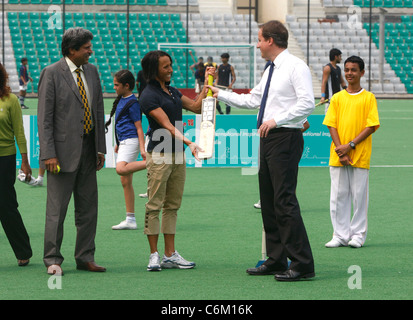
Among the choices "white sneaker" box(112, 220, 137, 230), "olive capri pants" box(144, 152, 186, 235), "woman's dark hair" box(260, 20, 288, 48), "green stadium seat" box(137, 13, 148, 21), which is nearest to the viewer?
"woman's dark hair" box(260, 20, 288, 48)

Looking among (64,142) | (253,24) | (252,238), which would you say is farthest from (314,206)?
(253,24)

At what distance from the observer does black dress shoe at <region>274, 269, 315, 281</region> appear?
6547mm

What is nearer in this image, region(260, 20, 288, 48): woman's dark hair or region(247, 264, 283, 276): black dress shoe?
region(260, 20, 288, 48): woman's dark hair

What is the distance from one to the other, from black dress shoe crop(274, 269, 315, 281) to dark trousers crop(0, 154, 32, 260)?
85.5 inches

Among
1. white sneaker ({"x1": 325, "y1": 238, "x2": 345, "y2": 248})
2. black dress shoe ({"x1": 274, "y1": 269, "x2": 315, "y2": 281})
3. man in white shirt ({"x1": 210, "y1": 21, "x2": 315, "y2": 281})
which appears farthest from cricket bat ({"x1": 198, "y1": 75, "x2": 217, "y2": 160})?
white sneaker ({"x1": 325, "y1": 238, "x2": 345, "y2": 248})

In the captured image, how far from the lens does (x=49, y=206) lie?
22.8ft

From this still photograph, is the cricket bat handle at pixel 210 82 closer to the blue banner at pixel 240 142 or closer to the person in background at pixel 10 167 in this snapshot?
the person in background at pixel 10 167

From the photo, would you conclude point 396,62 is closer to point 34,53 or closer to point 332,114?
point 34,53

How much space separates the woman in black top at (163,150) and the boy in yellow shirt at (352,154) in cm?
177

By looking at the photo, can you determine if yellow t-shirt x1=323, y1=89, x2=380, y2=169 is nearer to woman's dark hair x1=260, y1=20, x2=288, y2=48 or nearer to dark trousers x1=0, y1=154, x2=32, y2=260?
woman's dark hair x1=260, y1=20, x2=288, y2=48

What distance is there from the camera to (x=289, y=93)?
6566mm

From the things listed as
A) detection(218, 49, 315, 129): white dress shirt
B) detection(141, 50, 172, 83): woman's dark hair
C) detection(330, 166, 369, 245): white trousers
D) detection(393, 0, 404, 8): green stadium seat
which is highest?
detection(393, 0, 404, 8): green stadium seat

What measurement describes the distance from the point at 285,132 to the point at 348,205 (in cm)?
Result: 203

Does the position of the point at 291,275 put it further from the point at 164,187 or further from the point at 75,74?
the point at 75,74
